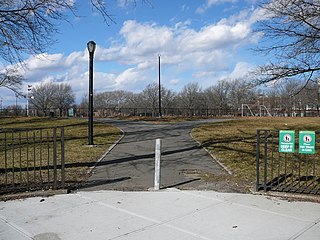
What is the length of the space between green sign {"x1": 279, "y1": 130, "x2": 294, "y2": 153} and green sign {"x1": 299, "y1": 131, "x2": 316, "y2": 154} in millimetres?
158

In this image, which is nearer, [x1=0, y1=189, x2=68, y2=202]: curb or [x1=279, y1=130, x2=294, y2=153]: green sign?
[x1=0, y1=189, x2=68, y2=202]: curb

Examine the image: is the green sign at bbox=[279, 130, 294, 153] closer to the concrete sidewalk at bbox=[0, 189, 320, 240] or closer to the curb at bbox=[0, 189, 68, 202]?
the concrete sidewalk at bbox=[0, 189, 320, 240]

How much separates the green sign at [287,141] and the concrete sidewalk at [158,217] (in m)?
0.99

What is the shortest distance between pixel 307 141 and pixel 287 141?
1.13ft

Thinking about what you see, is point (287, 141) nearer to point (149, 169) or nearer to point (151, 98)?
point (149, 169)

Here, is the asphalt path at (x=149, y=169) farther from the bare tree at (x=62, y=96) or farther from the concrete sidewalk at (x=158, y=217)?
the bare tree at (x=62, y=96)

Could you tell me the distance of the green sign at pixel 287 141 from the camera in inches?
231

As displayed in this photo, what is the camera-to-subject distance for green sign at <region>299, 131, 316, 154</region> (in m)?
5.75

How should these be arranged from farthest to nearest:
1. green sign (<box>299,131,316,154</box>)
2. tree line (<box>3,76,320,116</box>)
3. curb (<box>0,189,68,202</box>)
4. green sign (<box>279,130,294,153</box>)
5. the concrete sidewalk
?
1. tree line (<box>3,76,320,116</box>)
2. green sign (<box>279,130,294,153</box>)
3. green sign (<box>299,131,316,154</box>)
4. curb (<box>0,189,68,202</box>)
5. the concrete sidewalk

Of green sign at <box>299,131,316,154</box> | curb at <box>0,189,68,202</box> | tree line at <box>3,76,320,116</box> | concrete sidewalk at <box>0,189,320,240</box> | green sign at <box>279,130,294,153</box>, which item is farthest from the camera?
tree line at <box>3,76,320,116</box>

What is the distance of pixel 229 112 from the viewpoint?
203 feet

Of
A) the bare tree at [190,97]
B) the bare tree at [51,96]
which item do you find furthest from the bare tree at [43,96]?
the bare tree at [190,97]

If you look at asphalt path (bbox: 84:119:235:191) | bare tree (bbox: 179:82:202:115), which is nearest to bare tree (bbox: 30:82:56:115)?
bare tree (bbox: 179:82:202:115)

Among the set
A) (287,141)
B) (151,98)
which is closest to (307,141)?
(287,141)
